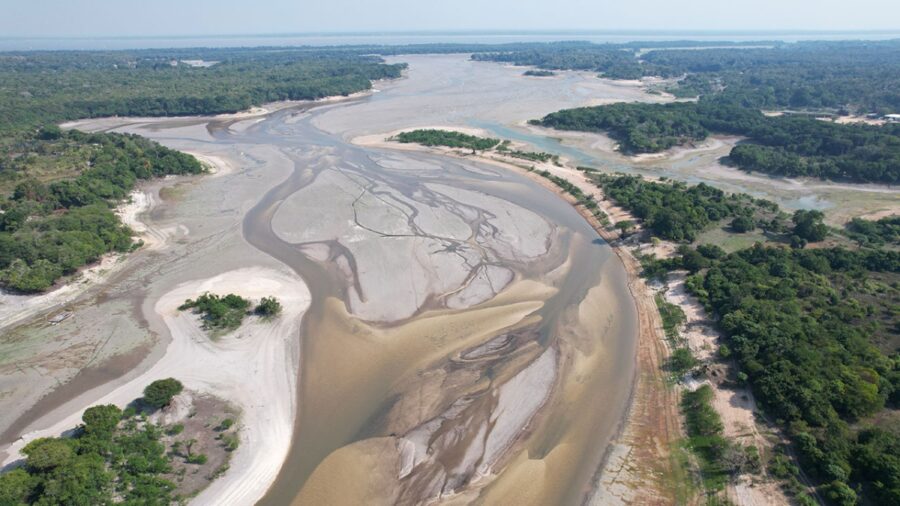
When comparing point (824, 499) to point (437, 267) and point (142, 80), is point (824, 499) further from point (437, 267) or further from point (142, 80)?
point (142, 80)

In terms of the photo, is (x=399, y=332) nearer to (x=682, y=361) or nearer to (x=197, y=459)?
(x=197, y=459)

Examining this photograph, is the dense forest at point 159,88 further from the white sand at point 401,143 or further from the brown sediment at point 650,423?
the brown sediment at point 650,423

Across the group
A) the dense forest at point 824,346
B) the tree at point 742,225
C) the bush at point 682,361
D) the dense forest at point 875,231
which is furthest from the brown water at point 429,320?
the dense forest at point 875,231

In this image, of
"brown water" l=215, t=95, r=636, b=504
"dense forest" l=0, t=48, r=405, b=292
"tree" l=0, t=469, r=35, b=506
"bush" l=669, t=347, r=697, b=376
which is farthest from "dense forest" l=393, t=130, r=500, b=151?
"tree" l=0, t=469, r=35, b=506

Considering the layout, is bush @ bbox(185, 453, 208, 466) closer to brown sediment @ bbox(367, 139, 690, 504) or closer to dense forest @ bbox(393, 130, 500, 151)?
brown sediment @ bbox(367, 139, 690, 504)

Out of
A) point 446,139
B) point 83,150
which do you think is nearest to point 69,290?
point 83,150

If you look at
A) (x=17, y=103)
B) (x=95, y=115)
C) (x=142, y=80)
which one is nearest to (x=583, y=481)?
(x=95, y=115)
